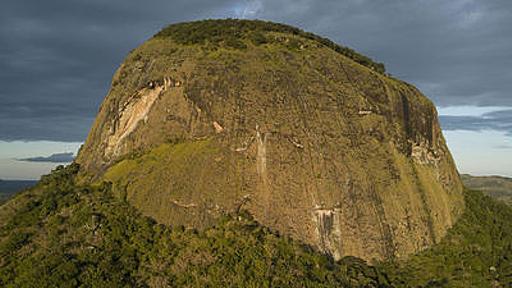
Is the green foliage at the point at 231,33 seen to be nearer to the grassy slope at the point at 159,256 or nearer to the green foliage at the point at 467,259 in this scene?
the grassy slope at the point at 159,256

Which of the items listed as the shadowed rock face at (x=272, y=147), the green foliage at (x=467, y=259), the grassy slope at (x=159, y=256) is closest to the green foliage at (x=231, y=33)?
the shadowed rock face at (x=272, y=147)

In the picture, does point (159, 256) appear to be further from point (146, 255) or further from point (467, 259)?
point (467, 259)

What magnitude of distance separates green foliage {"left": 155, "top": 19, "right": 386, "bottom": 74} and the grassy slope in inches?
565

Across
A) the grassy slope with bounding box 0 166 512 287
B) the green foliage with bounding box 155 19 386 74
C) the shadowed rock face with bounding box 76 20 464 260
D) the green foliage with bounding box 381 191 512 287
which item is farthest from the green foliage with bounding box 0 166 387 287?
the green foliage with bounding box 155 19 386 74

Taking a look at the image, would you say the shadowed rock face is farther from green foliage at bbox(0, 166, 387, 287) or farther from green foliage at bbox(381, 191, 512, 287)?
green foliage at bbox(0, 166, 387, 287)

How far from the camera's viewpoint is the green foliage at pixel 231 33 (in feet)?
121

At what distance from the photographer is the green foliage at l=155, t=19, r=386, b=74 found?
36.9 metres

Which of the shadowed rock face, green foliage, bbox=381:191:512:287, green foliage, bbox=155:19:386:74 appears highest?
green foliage, bbox=155:19:386:74

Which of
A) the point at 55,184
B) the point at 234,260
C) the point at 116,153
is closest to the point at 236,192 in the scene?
the point at 234,260

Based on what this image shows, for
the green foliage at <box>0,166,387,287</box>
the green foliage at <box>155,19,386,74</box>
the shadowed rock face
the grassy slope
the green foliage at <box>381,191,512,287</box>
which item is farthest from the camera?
the green foliage at <box>155,19,386,74</box>

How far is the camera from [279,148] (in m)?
31.7

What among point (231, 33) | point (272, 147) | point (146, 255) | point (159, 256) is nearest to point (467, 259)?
point (272, 147)

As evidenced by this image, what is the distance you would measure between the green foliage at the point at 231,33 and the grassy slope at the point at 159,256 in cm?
1435

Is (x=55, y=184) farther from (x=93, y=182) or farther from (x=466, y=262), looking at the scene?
(x=466, y=262)
